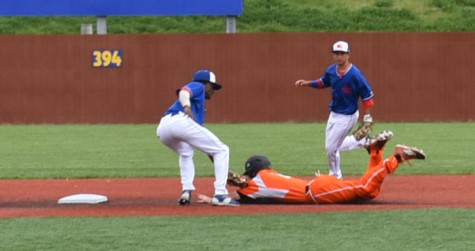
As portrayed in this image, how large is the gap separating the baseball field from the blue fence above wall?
957cm

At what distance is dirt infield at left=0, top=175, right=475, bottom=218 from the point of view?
35.6 ft

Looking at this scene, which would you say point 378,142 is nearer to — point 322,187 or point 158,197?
point 322,187

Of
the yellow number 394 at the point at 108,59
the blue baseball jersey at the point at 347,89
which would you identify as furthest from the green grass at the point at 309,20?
the blue baseball jersey at the point at 347,89

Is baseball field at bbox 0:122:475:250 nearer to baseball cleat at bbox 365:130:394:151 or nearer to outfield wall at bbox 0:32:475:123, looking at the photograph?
baseball cleat at bbox 365:130:394:151

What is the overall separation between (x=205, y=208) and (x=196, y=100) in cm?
119

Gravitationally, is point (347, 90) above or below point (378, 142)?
above

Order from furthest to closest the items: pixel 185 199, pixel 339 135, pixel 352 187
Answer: pixel 339 135, pixel 185 199, pixel 352 187

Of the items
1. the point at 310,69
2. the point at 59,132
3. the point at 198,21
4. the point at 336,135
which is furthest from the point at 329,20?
the point at 336,135

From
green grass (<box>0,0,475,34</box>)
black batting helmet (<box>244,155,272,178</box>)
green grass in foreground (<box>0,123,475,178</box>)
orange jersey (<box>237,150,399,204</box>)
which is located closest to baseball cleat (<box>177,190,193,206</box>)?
orange jersey (<box>237,150,399,204</box>)

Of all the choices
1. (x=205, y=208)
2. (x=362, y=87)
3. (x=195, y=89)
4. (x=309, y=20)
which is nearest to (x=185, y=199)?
(x=205, y=208)

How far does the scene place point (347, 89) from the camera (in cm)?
1339

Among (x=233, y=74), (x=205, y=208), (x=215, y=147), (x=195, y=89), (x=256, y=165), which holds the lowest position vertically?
(x=205, y=208)

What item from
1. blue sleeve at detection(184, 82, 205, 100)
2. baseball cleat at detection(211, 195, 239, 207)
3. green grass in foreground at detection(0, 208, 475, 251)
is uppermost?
blue sleeve at detection(184, 82, 205, 100)

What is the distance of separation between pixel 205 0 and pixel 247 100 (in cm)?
318
